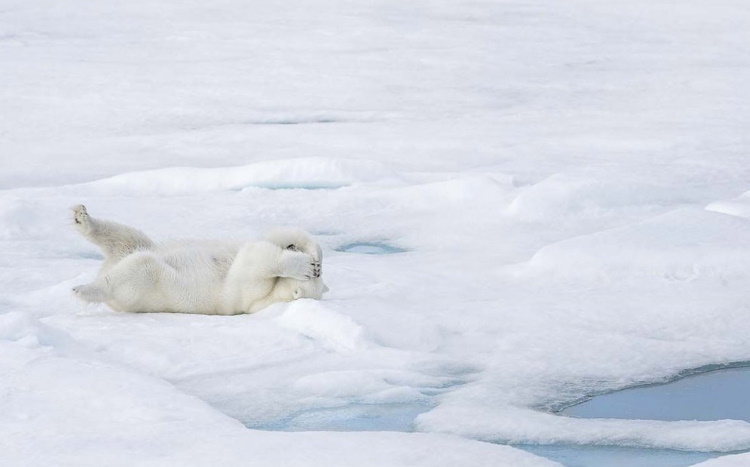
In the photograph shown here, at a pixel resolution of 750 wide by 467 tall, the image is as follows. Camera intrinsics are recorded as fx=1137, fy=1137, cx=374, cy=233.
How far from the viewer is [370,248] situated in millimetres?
5223

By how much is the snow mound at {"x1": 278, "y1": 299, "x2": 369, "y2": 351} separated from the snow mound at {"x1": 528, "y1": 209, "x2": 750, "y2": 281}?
47.4 inches

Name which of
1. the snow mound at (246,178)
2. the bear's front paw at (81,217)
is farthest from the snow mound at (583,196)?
the bear's front paw at (81,217)

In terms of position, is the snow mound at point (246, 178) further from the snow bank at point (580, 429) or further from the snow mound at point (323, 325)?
the snow bank at point (580, 429)

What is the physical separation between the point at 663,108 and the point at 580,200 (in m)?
3.44

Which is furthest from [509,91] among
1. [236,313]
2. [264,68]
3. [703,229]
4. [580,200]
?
[236,313]

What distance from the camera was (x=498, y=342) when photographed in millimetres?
3688

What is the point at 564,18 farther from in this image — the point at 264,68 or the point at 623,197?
the point at 623,197

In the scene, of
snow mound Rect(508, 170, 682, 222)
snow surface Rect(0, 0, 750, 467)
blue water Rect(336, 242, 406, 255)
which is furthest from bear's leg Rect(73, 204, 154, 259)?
snow mound Rect(508, 170, 682, 222)

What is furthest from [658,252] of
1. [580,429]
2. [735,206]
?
[580,429]

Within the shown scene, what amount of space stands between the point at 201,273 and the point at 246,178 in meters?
2.37

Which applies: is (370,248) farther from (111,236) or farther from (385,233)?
(111,236)

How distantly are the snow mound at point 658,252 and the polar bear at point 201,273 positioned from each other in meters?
1.12

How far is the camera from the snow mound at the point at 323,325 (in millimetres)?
3533

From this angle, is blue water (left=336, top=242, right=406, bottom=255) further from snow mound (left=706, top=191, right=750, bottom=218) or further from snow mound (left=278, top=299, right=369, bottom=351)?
snow mound (left=706, top=191, right=750, bottom=218)
